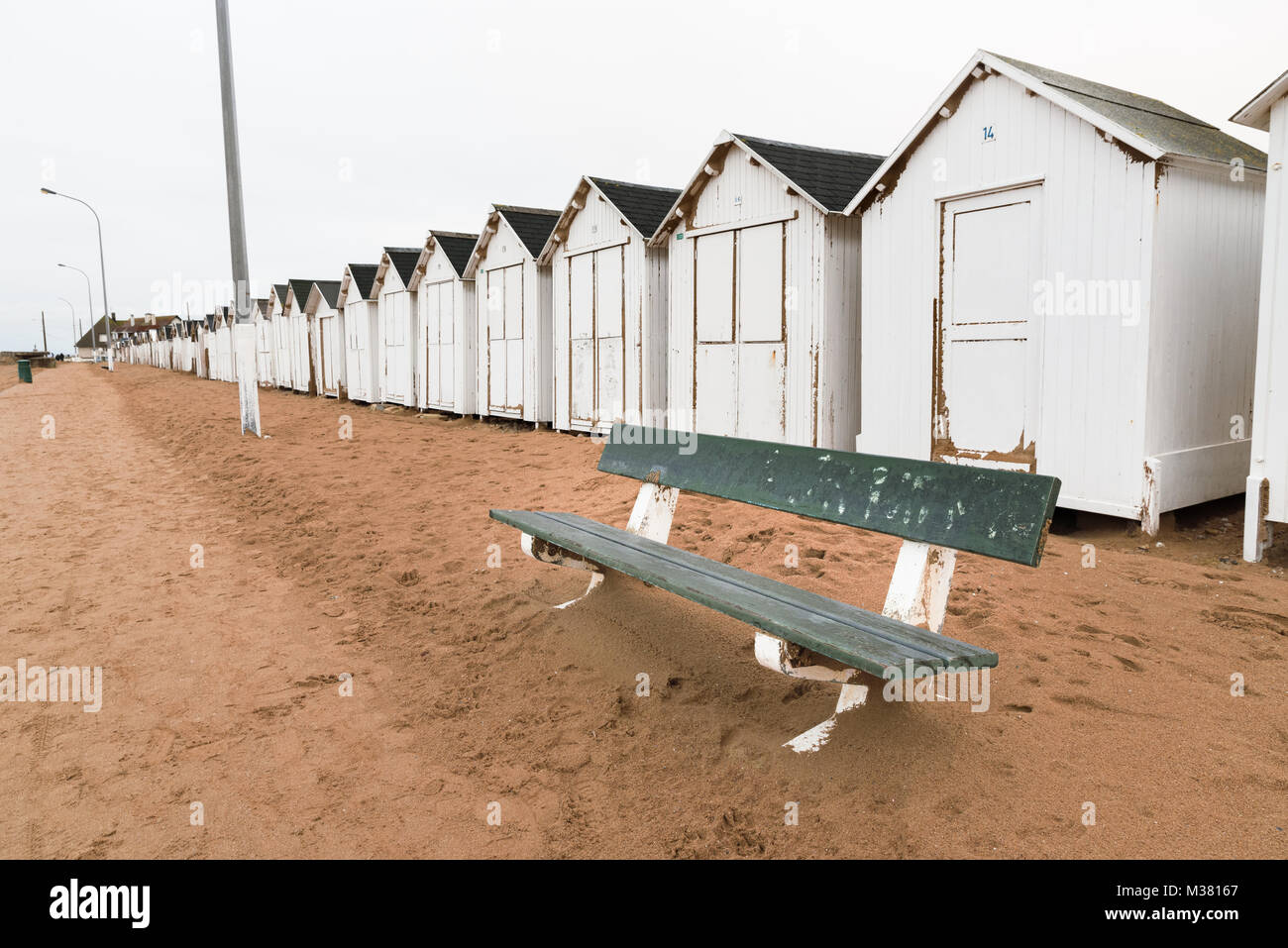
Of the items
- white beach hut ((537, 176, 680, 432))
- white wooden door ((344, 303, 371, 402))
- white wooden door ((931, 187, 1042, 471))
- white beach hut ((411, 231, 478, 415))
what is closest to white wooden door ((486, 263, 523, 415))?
white beach hut ((411, 231, 478, 415))

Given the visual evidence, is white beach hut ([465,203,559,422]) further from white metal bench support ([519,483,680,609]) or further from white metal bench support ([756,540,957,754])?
white metal bench support ([756,540,957,754])

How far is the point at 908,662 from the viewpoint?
9.18 feet

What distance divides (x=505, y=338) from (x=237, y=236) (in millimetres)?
4743

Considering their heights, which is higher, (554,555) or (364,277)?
(364,277)

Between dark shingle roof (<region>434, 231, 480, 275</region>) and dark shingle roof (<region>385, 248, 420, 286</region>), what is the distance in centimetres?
217

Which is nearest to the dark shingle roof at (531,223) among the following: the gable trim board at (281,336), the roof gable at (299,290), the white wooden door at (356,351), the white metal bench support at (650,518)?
the white wooden door at (356,351)

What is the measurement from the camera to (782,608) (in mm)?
3445

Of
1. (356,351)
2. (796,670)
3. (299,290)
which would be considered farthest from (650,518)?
(299,290)

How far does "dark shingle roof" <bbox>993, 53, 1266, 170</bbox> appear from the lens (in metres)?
6.80

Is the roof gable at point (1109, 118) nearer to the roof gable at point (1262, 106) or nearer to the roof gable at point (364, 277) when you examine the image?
the roof gable at point (1262, 106)

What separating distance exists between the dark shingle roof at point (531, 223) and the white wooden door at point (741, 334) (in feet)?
15.9

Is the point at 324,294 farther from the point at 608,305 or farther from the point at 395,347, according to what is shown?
the point at 608,305

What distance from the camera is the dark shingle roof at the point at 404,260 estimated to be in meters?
20.5
